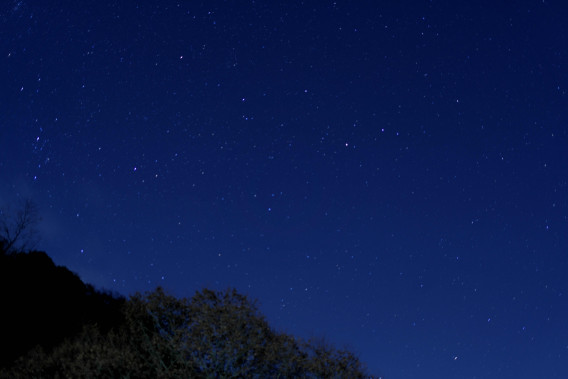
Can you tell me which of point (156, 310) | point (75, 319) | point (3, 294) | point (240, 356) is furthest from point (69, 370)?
point (3, 294)

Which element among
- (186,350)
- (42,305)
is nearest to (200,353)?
(186,350)

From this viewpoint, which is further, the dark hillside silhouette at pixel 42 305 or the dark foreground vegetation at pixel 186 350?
the dark hillside silhouette at pixel 42 305

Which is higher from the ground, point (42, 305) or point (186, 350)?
point (42, 305)

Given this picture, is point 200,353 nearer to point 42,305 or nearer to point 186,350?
point 186,350

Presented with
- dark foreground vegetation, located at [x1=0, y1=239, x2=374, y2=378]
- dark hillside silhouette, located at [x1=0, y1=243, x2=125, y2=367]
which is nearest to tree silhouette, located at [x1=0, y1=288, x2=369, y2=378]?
dark foreground vegetation, located at [x1=0, y1=239, x2=374, y2=378]

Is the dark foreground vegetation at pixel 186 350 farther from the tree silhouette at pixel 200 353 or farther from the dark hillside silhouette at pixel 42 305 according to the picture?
the dark hillside silhouette at pixel 42 305

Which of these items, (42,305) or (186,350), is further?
(42,305)

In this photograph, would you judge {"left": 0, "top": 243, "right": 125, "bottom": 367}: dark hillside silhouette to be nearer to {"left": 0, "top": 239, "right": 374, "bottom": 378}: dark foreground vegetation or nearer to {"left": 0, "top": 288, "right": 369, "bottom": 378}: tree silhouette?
{"left": 0, "top": 239, "right": 374, "bottom": 378}: dark foreground vegetation

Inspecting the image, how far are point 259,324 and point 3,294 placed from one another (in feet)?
57.7

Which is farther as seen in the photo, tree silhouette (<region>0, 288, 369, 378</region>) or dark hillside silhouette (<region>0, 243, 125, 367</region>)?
dark hillside silhouette (<region>0, 243, 125, 367</region>)

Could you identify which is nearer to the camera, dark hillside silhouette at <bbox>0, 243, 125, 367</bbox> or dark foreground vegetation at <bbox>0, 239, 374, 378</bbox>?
dark foreground vegetation at <bbox>0, 239, 374, 378</bbox>

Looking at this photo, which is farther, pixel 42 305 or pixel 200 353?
pixel 42 305

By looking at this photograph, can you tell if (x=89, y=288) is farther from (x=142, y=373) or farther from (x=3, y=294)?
(x=142, y=373)

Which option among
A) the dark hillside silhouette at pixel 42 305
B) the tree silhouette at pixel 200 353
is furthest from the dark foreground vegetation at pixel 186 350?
the dark hillside silhouette at pixel 42 305
